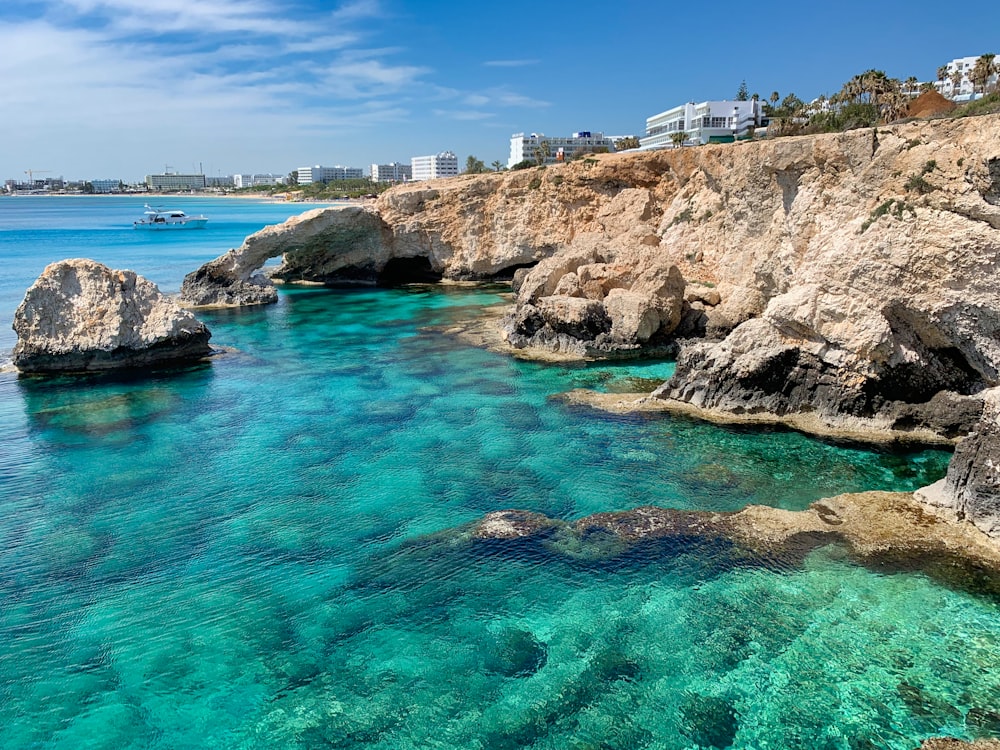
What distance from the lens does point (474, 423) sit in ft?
64.6

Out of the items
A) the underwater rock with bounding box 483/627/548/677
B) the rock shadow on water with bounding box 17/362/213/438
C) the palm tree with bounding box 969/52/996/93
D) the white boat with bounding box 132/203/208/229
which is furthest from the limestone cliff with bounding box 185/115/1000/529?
the white boat with bounding box 132/203/208/229

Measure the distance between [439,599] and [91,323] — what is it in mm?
20903

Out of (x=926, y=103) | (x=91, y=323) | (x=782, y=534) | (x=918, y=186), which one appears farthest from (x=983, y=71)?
(x=91, y=323)

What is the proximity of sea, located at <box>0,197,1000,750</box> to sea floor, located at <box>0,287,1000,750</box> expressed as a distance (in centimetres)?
4

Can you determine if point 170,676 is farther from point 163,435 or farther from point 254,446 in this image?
point 163,435

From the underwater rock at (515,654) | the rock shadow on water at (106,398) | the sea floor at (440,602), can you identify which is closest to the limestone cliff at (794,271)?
the sea floor at (440,602)

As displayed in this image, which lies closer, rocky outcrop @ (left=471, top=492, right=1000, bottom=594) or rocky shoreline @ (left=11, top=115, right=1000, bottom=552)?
rocky outcrop @ (left=471, top=492, right=1000, bottom=594)

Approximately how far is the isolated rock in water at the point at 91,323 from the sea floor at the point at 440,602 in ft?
19.9

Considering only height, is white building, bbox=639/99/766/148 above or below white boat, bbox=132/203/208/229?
above

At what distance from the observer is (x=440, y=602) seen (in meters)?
11.4

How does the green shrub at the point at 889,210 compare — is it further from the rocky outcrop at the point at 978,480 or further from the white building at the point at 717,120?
the white building at the point at 717,120

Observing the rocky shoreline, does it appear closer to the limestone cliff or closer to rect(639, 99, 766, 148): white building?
the limestone cliff

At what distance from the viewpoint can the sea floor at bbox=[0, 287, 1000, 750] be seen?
8.95 metres

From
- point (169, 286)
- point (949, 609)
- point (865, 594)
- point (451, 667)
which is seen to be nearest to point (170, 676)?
point (451, 667)
